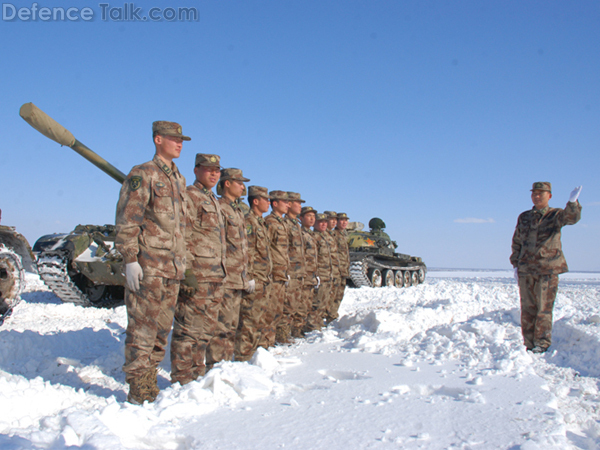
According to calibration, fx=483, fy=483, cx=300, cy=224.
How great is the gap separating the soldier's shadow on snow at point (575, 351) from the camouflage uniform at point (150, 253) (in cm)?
362

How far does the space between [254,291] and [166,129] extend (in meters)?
2.30

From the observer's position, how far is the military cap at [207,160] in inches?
182

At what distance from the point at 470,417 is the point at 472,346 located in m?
2.23

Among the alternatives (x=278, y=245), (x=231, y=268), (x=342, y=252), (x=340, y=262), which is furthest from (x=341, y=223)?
(x=231, y=268)

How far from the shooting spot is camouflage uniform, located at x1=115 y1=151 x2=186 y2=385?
11.5ft

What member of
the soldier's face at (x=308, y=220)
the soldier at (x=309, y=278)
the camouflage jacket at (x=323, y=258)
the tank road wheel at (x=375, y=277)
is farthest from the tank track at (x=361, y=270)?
the soldier at (x=309, y=278)

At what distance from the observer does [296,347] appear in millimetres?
5957

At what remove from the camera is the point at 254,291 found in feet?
18.2

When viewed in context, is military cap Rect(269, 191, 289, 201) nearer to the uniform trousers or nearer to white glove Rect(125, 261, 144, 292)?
the uniform trousers

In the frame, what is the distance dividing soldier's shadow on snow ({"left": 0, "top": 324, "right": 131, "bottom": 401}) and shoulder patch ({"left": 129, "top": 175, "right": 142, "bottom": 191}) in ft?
5.35

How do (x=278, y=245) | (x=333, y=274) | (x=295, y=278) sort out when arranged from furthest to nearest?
(x=333, y=274) < (x=295, y=278) < (x=278, y=245)

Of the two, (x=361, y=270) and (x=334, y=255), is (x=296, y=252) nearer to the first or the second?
(x=334, y=255)

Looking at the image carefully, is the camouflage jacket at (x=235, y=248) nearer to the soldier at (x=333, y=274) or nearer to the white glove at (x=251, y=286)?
the white glove at (x=251, y=286)

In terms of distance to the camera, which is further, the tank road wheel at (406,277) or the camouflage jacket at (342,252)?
the tank road wheel at (406,277)
